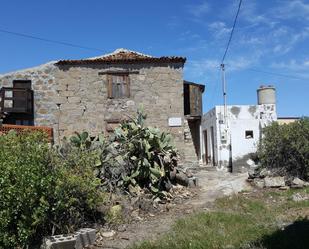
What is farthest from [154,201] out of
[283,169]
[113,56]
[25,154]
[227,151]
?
[113,56]

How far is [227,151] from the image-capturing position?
1772 cm

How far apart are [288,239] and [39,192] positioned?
444cm

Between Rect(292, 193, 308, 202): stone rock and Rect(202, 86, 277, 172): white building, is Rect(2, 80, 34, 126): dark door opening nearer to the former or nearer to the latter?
Rect(202, 86, 277, 172): white building

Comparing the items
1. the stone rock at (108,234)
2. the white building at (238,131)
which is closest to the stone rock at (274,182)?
the white building at (238,131)

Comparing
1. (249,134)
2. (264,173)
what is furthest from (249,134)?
(264,173)

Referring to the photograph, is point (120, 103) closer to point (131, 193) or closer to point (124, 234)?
point (131, 193)

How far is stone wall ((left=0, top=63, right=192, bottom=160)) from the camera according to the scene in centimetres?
1984

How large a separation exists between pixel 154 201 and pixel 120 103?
10033 millimetres

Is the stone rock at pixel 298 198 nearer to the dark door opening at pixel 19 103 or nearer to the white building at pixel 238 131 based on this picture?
the white building at pixel 238 131

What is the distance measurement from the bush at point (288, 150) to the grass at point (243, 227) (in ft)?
9.22

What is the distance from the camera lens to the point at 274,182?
12.8 meters

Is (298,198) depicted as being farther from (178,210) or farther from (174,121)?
(174,121)

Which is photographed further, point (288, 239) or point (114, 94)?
point (114, 94)

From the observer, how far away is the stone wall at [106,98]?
19.8 meters
